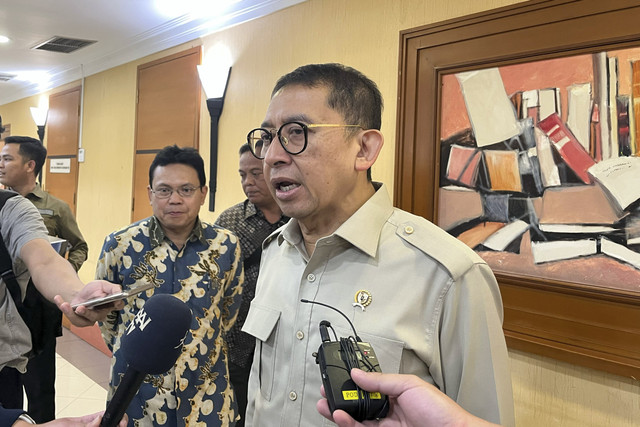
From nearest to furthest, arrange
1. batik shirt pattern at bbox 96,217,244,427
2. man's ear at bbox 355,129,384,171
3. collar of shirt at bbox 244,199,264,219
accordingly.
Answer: man's ear at bbox 355,129,384,171 → batik shirt pattern at bbox 96,217,244,427 → collar of shirt at bbox 244,199,264,219

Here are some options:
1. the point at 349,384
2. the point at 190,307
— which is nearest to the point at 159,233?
the point at 190,307

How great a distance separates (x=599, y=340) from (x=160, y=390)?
5.18 feet

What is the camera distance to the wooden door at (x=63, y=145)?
18.9ft

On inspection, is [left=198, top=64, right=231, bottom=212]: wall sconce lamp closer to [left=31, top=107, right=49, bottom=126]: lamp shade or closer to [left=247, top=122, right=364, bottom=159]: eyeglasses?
[left=247, top=122, right=364, bottom=159]: eyeglasses

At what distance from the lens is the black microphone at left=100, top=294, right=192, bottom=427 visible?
0.82 m

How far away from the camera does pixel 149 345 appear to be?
890 millimetres

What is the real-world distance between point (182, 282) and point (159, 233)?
0.22 meters

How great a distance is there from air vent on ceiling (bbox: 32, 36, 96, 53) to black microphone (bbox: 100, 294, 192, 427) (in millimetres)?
4431

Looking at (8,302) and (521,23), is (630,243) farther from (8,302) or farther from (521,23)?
(8,302)

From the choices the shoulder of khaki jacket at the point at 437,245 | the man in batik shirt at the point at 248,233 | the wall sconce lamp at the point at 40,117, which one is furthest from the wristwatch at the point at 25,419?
the wall sconce lamp at the point at 40,117

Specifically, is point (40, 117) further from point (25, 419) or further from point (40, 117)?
point (25, 419)

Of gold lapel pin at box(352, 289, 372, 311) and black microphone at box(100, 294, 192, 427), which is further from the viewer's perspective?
gold lapel pin at box(352, 289, 372, 311)

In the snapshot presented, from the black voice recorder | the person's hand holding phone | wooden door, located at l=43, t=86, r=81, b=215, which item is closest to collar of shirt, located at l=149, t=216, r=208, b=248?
the person's hand holding phone

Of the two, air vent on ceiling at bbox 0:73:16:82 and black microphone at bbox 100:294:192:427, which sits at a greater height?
air vent on ceiling at bbox 0:73:16:82
